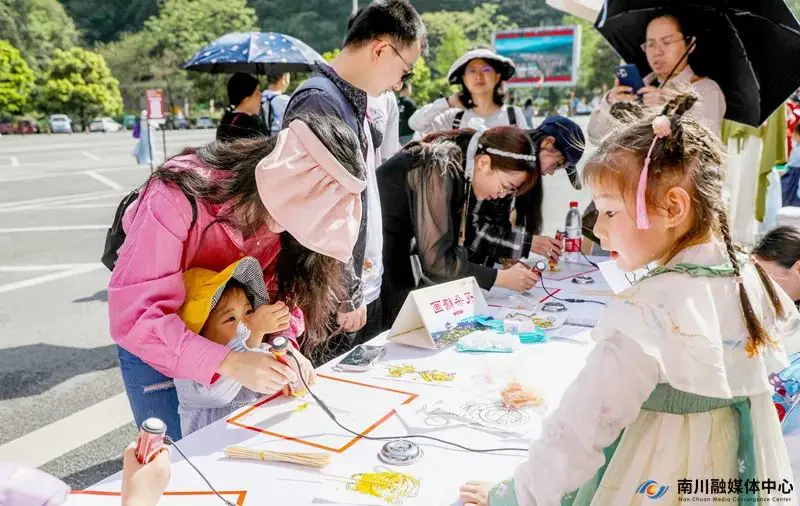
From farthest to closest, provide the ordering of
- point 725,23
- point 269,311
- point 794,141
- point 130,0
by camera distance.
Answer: point 130,0 < point 794,141 < point 725,23 < point 269,311

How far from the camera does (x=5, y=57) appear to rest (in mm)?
32594

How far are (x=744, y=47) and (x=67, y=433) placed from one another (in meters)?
3.43

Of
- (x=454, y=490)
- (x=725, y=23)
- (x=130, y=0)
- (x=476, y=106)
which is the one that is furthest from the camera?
(x=130, y=0)

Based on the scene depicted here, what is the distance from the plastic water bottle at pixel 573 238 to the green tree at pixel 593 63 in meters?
48.3

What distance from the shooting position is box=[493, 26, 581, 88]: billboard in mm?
41312

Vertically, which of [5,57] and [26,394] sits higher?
[5,57]

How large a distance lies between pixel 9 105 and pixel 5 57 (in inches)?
100

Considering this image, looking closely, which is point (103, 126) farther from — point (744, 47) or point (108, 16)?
point (108, 16)

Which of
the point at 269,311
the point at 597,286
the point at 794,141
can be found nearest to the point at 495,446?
the point at 269,311

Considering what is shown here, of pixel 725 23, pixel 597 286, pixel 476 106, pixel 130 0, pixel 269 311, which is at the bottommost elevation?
pixel 597 286

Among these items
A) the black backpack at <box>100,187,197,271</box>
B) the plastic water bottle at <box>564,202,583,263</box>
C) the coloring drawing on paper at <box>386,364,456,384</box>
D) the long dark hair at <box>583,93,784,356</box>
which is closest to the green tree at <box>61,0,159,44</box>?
the plastic water bottle at <box>564,202,583,263</box>

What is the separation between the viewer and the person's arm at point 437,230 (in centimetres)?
229

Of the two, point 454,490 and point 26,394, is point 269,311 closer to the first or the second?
point 454,490

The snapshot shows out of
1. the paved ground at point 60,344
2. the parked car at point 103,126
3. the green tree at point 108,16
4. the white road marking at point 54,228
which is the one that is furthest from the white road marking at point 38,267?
the green tree at point 108,16
